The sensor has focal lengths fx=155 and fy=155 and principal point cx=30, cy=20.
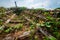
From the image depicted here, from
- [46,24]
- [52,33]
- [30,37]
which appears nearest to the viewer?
[30,37]

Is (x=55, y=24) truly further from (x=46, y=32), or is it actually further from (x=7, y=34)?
(x=7, y=34)

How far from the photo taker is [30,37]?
559cm

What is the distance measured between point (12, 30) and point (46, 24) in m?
1.47

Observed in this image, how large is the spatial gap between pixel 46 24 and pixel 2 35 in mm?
1877

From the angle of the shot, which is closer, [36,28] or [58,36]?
[58,36]

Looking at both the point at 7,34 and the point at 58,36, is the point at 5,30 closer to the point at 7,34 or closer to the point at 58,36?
the point at 7,34

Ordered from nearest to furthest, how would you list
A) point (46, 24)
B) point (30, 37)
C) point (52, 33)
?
point (30, 37) < point (52, 33) < point (46, 24)

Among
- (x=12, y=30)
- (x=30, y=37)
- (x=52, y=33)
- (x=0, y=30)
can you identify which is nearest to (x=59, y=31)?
(x=52, y=33)

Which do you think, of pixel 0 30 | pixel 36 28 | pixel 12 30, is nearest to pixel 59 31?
pixel 36 28

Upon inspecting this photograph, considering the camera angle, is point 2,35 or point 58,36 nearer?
point 58,36

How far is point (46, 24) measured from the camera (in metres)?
6.54

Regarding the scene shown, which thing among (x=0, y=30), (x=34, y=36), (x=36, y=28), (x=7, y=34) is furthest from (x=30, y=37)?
(x=0, y=30)

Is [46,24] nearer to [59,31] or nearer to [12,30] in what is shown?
[59,31]

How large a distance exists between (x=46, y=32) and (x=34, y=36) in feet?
1.74
